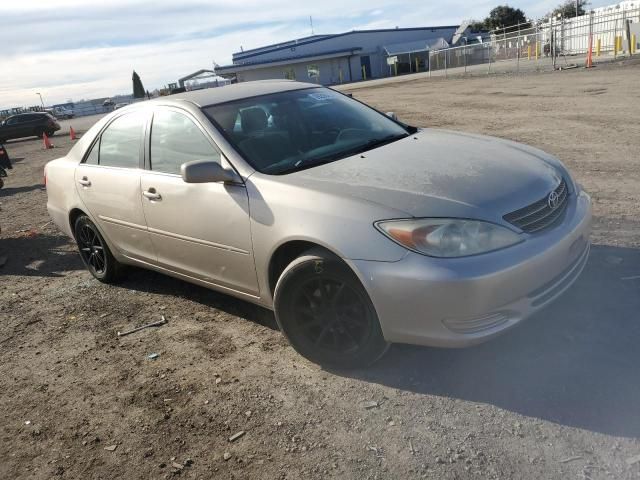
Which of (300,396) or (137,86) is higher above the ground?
(137,86)

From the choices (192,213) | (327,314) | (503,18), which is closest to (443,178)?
(327,314)

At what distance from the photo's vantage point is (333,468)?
257 centimetres

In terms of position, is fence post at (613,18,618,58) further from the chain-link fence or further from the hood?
the hood

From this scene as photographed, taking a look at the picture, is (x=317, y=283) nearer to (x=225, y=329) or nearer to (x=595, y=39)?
(x=225, y=329)

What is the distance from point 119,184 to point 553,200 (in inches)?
127

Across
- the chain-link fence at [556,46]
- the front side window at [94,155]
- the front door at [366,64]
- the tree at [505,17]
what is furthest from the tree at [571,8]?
the front side window at [94,155]

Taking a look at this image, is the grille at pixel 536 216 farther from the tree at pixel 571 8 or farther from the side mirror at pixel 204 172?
the tree at pixel 571 8

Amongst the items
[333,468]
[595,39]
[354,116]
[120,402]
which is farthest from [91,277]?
[595,39]

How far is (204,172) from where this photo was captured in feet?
11.2

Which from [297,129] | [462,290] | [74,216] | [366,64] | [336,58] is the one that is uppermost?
[336,58]

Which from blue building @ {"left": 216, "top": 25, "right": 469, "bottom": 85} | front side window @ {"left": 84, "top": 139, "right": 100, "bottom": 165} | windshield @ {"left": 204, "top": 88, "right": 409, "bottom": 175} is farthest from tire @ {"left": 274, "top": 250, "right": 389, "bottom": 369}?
blue building @ {"left": 216, "top": 25, "right": 469, "bottom": 85}

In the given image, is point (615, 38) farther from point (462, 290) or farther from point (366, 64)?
point (366, 64)

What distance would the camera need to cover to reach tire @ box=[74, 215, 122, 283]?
5.08 meters

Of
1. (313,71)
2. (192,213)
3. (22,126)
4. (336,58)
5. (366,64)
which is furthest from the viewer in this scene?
(366,64)
